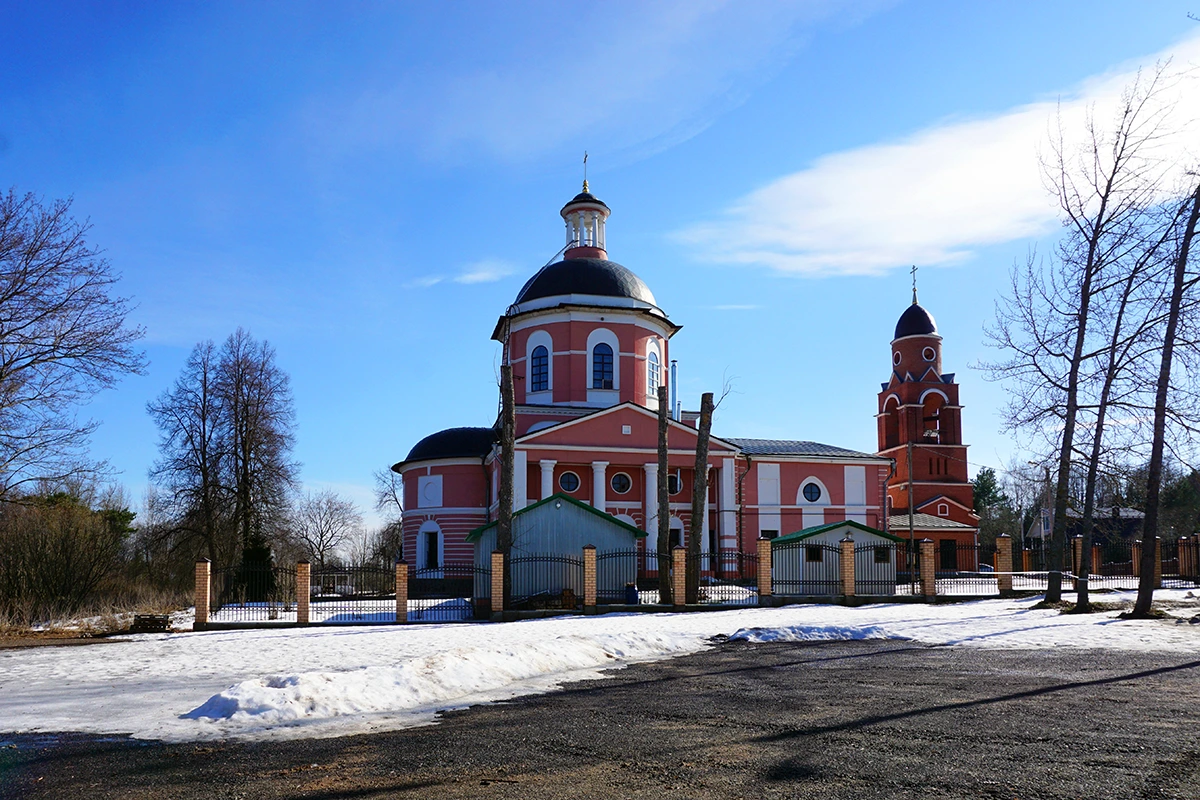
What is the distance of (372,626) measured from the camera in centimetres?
2045

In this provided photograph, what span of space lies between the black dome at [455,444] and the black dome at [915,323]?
28.2m

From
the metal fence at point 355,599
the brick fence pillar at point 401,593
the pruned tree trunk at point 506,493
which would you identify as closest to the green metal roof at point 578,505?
the pruned tree trunk at point 506,493

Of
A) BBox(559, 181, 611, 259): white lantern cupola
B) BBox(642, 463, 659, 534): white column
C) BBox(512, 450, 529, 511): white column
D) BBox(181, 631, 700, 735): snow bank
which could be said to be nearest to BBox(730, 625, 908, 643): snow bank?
BBox(181, 631, 700, 735): snow bank

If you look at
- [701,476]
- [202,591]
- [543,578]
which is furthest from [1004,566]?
[202,591]

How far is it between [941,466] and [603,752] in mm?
Answer: 50688

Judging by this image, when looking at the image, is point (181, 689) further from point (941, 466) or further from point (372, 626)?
point (941, 466)

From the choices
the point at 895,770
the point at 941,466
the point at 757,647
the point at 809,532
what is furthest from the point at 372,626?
the point at 941,466

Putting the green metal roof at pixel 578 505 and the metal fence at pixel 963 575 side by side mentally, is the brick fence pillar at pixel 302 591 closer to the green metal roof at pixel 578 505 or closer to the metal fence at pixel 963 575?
the green metal roof at pixel 578 505

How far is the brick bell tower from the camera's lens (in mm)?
53219

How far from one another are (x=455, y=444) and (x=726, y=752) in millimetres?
30798

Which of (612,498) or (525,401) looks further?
(525,401)

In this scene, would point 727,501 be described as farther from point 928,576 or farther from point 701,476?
point 928,576

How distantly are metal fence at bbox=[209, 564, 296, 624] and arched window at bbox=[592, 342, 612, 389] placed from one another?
14.7 metres

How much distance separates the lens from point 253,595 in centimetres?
2708
